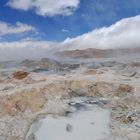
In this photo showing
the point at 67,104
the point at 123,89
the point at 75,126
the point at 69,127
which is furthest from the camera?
the point at 123,89

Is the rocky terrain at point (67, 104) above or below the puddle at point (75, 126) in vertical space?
above

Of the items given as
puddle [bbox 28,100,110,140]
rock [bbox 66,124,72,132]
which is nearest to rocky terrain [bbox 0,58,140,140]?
rock [bbox 66,124,72,132]

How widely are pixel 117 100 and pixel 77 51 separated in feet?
473

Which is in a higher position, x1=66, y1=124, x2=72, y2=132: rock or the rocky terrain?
the rocky terrain

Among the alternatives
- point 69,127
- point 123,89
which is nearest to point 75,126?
point 69,127

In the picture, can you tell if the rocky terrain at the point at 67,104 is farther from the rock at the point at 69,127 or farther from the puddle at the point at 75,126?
the puddle at the point at 75,126

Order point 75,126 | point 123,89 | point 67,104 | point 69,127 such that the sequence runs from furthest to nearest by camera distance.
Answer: point 123,89 → point 67,104 → point 75,126 → point 69,127

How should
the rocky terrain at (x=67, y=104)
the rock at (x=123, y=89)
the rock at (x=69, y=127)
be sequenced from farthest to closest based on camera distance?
the rock at (x=123, y=89) → the rock at (x=69, y=127) → the rocky terrain at (x=67, y=104)

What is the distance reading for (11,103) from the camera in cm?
2092

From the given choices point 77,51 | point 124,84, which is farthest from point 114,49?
point 124,84

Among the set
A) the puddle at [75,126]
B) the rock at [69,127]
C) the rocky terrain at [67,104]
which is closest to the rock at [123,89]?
the rocky terrain at [67,104]

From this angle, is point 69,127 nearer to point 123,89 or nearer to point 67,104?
point 67,104

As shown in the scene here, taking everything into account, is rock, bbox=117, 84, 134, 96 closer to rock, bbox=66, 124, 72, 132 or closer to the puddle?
the puddle

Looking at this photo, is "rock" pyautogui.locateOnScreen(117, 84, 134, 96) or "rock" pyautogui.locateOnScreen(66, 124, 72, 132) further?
"rock" pyautogui.locateOnScreen(117, 84, 134, 96)
